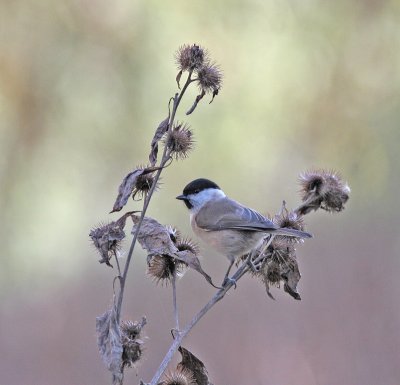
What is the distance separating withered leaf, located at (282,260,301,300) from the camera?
2.86 metres

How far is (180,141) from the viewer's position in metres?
2.72

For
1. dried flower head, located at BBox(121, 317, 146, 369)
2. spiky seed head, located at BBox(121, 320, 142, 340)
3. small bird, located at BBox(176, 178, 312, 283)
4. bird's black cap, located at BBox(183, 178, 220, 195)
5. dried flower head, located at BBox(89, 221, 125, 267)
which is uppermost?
bird's black cap, located at BBox(183, 178, 220, 195)

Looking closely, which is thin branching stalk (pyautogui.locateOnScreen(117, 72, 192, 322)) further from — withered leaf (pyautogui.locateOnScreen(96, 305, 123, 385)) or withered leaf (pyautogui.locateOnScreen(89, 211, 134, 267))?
withered leaf (pyautogui.locateOnScreen(89, 211, 134, 267))

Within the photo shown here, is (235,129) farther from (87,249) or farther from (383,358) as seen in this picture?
(383,358)

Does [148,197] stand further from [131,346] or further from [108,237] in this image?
[131,346]

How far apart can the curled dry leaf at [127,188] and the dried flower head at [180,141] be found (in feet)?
0.71

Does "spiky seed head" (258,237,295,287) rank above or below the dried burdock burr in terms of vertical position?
below

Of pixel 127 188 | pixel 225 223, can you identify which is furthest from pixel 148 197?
pixel 225 223

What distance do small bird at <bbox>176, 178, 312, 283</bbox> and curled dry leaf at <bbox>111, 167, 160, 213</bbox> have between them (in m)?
0.83

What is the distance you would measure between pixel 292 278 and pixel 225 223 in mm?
802

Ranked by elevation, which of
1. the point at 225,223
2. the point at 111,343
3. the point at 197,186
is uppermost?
the point at 197,186

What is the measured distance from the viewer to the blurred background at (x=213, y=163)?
15.7 feet

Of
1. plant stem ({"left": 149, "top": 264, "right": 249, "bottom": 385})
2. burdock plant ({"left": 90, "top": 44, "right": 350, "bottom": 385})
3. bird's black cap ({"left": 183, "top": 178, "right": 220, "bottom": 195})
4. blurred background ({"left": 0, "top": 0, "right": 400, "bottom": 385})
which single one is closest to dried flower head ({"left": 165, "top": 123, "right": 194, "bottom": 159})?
burdock plant ({"left": 90, "top": 44, "right": 350, "bottom": 385})

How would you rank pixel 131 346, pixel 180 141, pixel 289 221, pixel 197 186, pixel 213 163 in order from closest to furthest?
pixel 131 346 < pixel 180 141 < pixel 289 221 < pixel 197 186 < pixel 213 163
